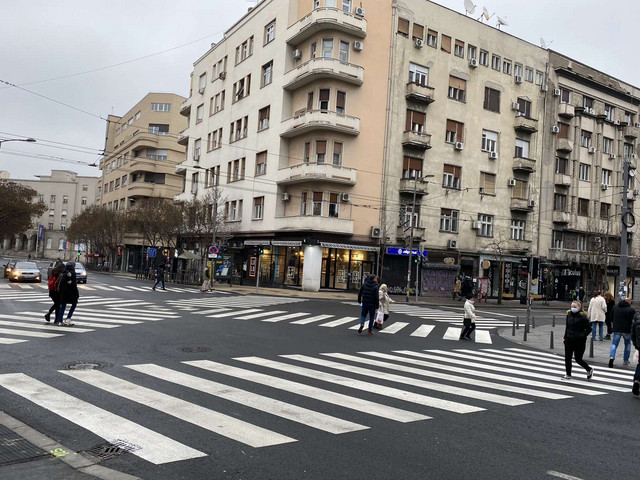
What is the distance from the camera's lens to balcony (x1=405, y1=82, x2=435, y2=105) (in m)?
36.9

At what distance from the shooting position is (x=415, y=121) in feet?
125

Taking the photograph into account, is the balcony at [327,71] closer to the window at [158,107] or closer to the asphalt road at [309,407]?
the asphalt road at [309,407]

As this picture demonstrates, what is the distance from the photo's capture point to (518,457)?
5.08 meters

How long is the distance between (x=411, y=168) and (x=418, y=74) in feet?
24.7

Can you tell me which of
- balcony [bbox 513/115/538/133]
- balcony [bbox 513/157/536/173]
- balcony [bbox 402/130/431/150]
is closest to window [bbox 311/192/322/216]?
balcony [bbox 402/130/431/150]

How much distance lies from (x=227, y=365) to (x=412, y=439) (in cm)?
446

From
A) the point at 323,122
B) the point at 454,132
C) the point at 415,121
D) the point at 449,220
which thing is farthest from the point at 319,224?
the point at 454,132

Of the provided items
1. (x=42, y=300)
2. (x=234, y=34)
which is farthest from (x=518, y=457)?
(x=234, y=34)

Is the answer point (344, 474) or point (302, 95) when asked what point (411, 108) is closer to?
point (302, 95)

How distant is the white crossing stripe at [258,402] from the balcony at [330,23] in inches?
1206

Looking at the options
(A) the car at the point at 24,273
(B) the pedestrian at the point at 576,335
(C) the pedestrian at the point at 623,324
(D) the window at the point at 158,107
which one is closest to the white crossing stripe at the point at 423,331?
(C) the pedestrian at the point at 623,324

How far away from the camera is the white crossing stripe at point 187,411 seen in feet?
17.2

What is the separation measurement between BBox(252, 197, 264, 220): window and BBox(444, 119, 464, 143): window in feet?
52.0

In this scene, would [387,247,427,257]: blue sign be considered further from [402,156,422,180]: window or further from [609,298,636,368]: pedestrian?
[609,298,636,368]: pedestrian
